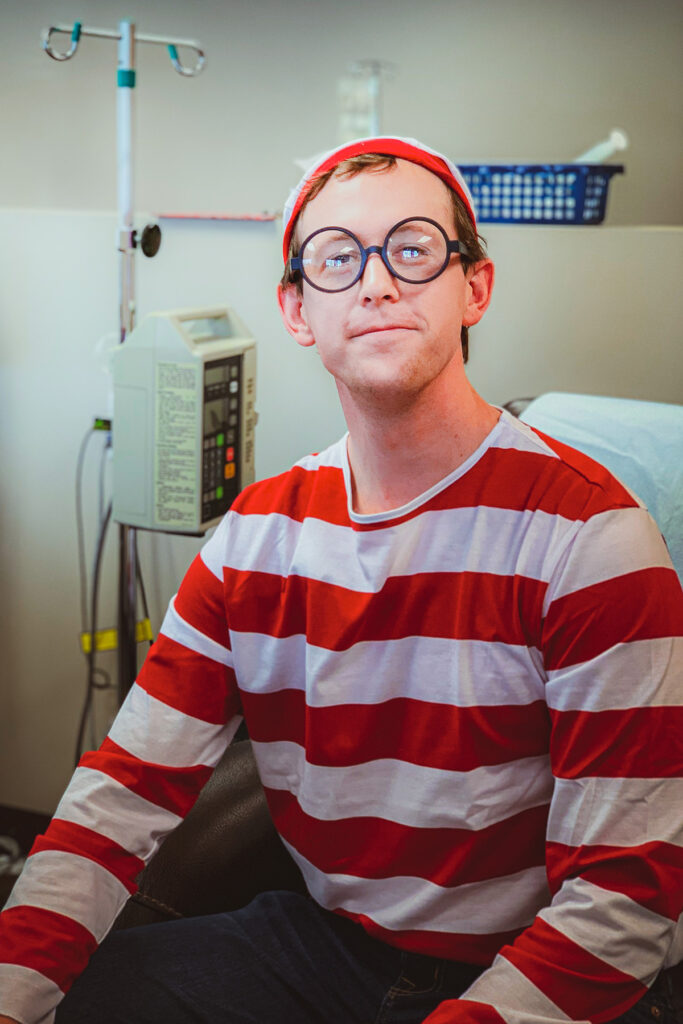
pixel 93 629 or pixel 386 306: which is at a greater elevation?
pixel 386 306

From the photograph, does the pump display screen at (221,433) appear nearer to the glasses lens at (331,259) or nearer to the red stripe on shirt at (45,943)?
the glasses lens at (331,259)

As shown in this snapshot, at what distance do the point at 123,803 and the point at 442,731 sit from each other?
355 millimetres

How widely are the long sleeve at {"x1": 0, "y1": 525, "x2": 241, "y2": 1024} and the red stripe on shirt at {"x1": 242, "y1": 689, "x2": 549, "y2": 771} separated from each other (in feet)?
0.23

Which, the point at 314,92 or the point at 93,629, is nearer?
the point at 93,629

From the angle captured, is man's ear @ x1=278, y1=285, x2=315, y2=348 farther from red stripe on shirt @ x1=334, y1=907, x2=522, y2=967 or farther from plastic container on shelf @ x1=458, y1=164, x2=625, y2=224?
plastic container on shelf @ x1=458, y1=164, x2=625, y2=224

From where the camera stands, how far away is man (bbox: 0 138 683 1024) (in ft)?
2.79

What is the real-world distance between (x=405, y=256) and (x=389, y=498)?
0.80 feet

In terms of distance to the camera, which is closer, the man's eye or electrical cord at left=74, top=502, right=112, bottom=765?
the man's eye

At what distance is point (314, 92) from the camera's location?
2.50 metres

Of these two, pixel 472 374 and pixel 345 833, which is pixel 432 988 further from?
pixel 472 374

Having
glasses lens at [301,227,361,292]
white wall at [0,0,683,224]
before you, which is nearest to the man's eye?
glasses lens at [301,227,361,292]

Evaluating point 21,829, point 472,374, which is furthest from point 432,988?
point 21,829

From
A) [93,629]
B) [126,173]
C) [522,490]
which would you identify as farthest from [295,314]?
[93,629]

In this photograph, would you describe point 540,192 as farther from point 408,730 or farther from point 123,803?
point 123,803
